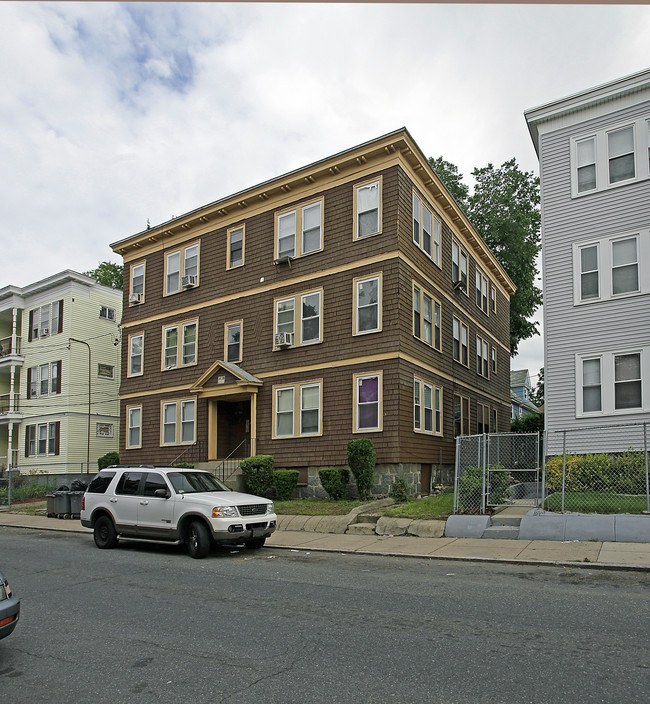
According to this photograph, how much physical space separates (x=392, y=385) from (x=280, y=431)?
4.91 meters

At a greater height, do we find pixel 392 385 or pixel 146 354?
pixel 146 354

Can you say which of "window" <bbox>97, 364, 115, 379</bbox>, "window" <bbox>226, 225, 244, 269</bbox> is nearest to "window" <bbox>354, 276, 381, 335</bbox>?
"window" <bbox>226, 225, 244, 269</bbox>

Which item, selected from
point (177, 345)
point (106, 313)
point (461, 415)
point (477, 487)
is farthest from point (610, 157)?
point (106, 313)

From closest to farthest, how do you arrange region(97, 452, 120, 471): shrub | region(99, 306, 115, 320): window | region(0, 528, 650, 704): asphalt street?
region(0, 528, 650, 704): asphalt street, region(97, 452, 120, 471): shrub, region(99, 306, 115, 320): window

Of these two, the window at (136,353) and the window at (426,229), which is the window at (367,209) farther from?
the window at (136,353)

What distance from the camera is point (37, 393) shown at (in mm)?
38219

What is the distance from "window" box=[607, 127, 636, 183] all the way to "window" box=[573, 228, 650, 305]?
1.86 m

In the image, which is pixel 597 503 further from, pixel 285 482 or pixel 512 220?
pixel 512 220

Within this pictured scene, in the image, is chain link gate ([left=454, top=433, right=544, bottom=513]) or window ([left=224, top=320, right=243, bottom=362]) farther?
window ([left=224, top=320, right=243, bottom=362])

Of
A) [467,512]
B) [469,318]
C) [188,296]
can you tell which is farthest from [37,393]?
[467,512]

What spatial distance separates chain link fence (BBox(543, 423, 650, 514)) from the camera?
13.8 metres

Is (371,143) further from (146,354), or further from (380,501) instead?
(146,354)

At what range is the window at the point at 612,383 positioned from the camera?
18156mm

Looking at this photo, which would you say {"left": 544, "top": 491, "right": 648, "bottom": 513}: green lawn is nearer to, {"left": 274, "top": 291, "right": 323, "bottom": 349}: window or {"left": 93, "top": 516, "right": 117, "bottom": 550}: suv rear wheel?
{"left": 93, "top": 516, "right": 117, "bottom": 550}: suv rear wheel
